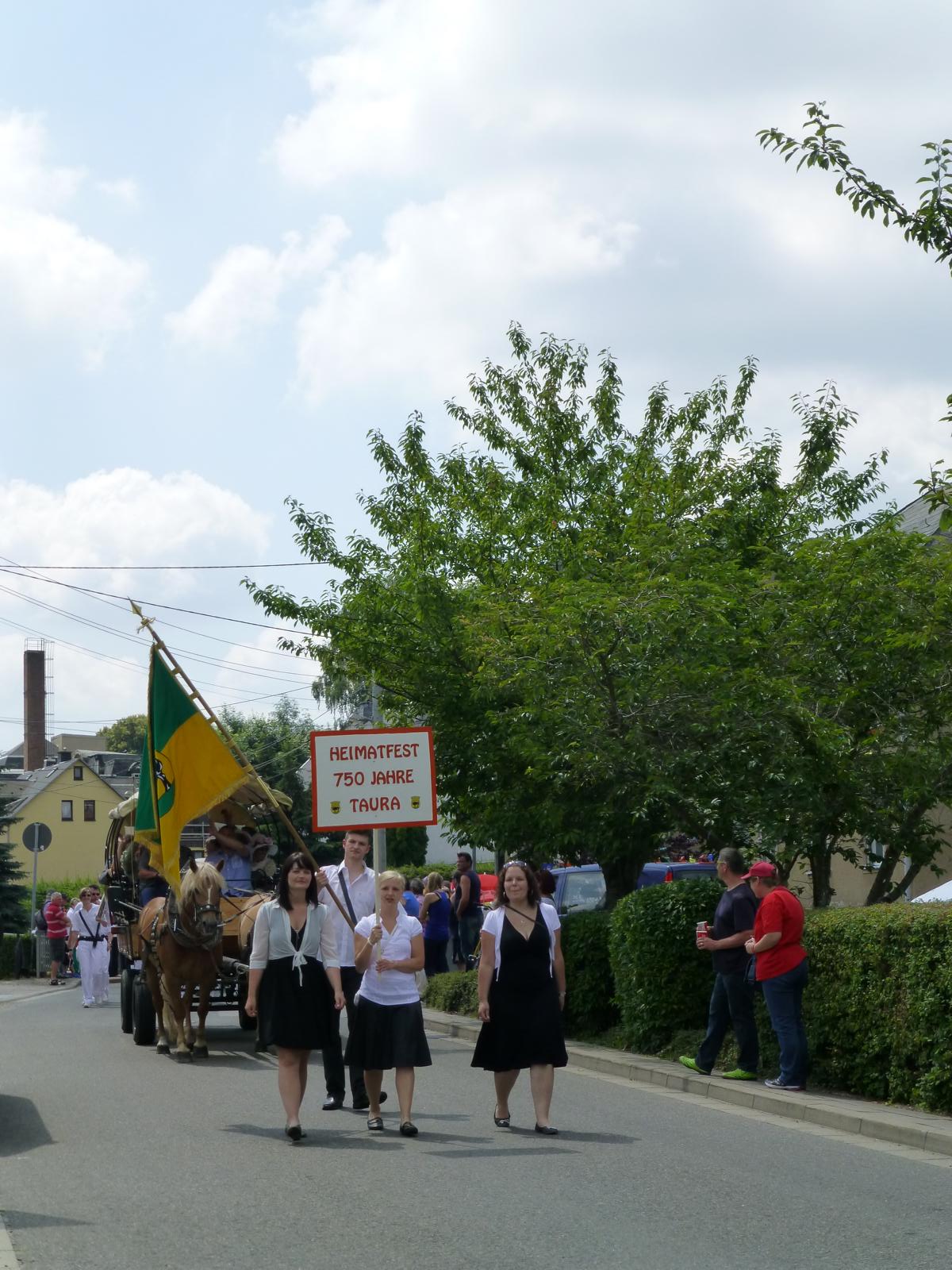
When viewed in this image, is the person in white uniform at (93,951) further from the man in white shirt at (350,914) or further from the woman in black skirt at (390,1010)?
the woman in black skirt at (390,1010)

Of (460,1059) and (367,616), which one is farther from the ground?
(367,616)

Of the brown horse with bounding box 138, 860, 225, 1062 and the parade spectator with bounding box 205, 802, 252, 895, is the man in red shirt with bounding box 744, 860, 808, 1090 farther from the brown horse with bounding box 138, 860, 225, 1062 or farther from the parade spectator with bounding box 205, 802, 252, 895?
the parade spectator with bounding box 205, 802, 252, 895

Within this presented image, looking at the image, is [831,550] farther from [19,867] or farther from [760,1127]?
[19,867]

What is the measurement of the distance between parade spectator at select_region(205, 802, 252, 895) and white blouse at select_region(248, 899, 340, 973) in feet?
24.7

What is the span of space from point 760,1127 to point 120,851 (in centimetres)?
1198

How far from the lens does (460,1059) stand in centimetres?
1655

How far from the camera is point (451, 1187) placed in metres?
8.84

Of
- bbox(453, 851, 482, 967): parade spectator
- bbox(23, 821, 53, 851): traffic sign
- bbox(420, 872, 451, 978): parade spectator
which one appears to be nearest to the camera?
bbox(420, 872, 451, 978): parade spectator

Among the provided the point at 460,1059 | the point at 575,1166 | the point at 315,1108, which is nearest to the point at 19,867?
the point at 460,1059

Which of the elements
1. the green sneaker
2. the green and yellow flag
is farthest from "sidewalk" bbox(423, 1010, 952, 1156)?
the green and yellow flag

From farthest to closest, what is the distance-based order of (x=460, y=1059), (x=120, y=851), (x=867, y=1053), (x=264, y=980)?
(x=120, y=851)
(x=460, y=1059)
(x=867, y=1053)
(x=264, y=980)

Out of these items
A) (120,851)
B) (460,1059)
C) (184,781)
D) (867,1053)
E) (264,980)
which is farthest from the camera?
(120,851)

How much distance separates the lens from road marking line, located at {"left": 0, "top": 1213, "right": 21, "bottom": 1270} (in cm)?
687

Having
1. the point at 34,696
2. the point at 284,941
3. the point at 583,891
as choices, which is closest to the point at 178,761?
the point at 284,941
